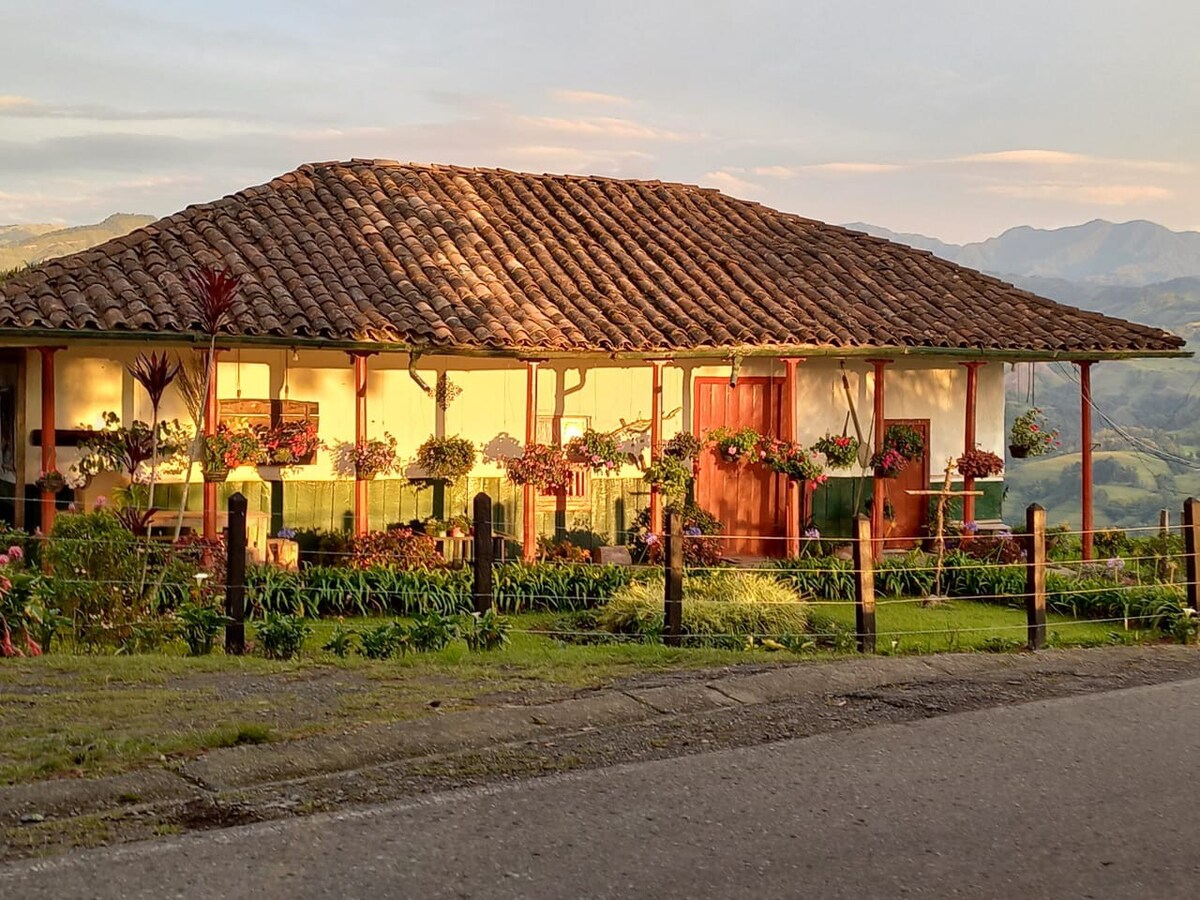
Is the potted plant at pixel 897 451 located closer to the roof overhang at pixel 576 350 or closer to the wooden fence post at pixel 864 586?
the roof overhang at pixel 576 350

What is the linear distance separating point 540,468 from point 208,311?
182 inches

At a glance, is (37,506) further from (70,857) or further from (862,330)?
(70,857)

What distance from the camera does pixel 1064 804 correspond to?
6398 millimetres

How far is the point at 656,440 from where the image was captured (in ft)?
60.1

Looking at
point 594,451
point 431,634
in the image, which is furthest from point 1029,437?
point 431,634

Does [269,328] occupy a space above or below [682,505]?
above

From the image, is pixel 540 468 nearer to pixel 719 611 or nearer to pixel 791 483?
pixel 791 483

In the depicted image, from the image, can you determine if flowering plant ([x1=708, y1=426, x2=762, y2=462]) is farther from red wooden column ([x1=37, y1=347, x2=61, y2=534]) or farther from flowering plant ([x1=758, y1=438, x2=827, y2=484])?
red wooden column ([x1=37, y1=347, x2=61, y2=534])

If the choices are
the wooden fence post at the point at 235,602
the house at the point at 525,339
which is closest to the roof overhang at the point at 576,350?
the house at the point at 525,339

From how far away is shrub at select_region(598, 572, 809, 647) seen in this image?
1330 centimetres

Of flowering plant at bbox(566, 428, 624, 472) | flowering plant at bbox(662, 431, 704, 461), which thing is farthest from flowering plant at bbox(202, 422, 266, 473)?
flowering plant at bbox(662, 431, 704, 461)

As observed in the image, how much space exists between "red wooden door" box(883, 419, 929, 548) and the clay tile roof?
1.84 m

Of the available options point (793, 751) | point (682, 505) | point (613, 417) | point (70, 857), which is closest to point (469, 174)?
point (613, 417)

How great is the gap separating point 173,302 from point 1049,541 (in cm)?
1192
